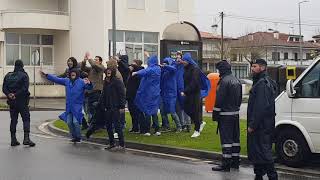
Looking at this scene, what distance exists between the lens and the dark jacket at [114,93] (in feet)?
40.2

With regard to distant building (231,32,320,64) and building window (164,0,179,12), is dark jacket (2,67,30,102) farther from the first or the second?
distant building (231,32,320,64)

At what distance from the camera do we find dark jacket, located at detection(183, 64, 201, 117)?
43.4ft

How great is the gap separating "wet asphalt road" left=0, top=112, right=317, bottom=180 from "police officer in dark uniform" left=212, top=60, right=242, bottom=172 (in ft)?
1.15

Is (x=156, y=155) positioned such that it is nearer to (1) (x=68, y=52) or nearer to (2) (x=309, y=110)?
(2) (x=309, y=110)

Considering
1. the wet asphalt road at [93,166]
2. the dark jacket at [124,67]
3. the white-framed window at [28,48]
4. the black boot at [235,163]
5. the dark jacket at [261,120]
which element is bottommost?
the wet asphalt road at [93,166]

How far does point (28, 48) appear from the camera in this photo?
133 ft

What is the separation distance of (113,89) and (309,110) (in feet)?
14.2

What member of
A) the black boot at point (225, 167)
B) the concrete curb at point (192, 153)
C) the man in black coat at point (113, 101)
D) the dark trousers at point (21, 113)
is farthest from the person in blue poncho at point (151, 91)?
the black boot at point (225, 167)

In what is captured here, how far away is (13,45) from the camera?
40000mm

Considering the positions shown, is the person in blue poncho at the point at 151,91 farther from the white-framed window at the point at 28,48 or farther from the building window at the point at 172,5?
the building window at the point at 172,5

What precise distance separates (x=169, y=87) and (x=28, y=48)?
28.6 m

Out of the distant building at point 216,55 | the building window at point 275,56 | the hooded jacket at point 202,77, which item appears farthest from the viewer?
the building window at point 275,56

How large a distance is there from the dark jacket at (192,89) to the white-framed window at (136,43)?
2636 cm

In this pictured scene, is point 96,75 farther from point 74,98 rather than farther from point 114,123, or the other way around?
point 114,123
